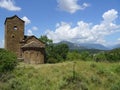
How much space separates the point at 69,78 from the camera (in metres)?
21.8

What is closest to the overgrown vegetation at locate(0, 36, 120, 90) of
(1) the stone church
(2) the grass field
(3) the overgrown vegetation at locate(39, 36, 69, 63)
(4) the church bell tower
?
(2) the grass field

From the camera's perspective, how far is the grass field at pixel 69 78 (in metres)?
20.2

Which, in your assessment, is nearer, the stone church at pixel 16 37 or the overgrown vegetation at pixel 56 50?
the stone church at pixel 16 37

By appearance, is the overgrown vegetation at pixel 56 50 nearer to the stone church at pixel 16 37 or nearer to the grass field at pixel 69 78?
the stone church at pixel 16 37

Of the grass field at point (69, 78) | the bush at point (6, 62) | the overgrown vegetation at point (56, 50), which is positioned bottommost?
the grass field at point (69, 78)

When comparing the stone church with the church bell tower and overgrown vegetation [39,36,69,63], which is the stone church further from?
overgrown vegetation [39,36,69,63]

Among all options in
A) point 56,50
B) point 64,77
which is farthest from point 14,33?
point 64,77

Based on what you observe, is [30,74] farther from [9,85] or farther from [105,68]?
[105,68]

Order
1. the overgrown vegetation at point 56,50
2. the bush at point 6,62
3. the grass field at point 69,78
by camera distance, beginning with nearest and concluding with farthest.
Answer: the grass field at point 69,78 < the bush at point 6,62 < the overgrown vegetation at point 56,50

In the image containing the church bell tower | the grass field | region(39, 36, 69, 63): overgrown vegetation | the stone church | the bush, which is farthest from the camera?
region(39, 36, 69, 63): overgrown vegetation

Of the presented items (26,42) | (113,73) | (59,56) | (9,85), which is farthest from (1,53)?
(59,56)

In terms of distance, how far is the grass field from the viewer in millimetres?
20219

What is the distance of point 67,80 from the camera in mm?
21469

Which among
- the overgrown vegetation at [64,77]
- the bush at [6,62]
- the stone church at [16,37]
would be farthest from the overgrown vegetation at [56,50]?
the overgrown vegetation at [64,77]
